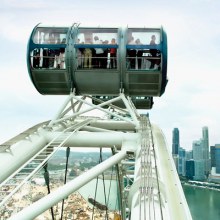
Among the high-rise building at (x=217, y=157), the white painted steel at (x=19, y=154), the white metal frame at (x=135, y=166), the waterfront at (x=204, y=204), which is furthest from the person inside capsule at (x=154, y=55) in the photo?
the high-rise building at (x=217, y=157)

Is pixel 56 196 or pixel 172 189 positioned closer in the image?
pixel 56 196

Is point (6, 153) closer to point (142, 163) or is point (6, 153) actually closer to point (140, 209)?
point (142, 163)

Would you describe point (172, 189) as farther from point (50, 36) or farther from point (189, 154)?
point (189, 154)

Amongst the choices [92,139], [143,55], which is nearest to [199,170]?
[143,55]

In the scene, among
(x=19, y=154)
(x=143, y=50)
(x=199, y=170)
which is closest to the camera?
(x=19, y=154)

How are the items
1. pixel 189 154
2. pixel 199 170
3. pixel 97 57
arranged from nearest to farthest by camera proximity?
pixel 97 57, pixel 199 170, pixel 189 154

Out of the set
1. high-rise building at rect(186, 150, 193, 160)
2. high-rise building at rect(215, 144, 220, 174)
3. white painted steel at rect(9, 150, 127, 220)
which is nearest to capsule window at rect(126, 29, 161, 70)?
white painted steel at rect(9, 150, 127, 220)

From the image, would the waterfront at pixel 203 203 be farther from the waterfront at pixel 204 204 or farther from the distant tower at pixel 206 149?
the distant tower at pixel 206 149

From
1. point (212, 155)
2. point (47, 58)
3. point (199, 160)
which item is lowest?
point (199, 160)

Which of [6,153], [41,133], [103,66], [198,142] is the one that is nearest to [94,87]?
[103,66]
